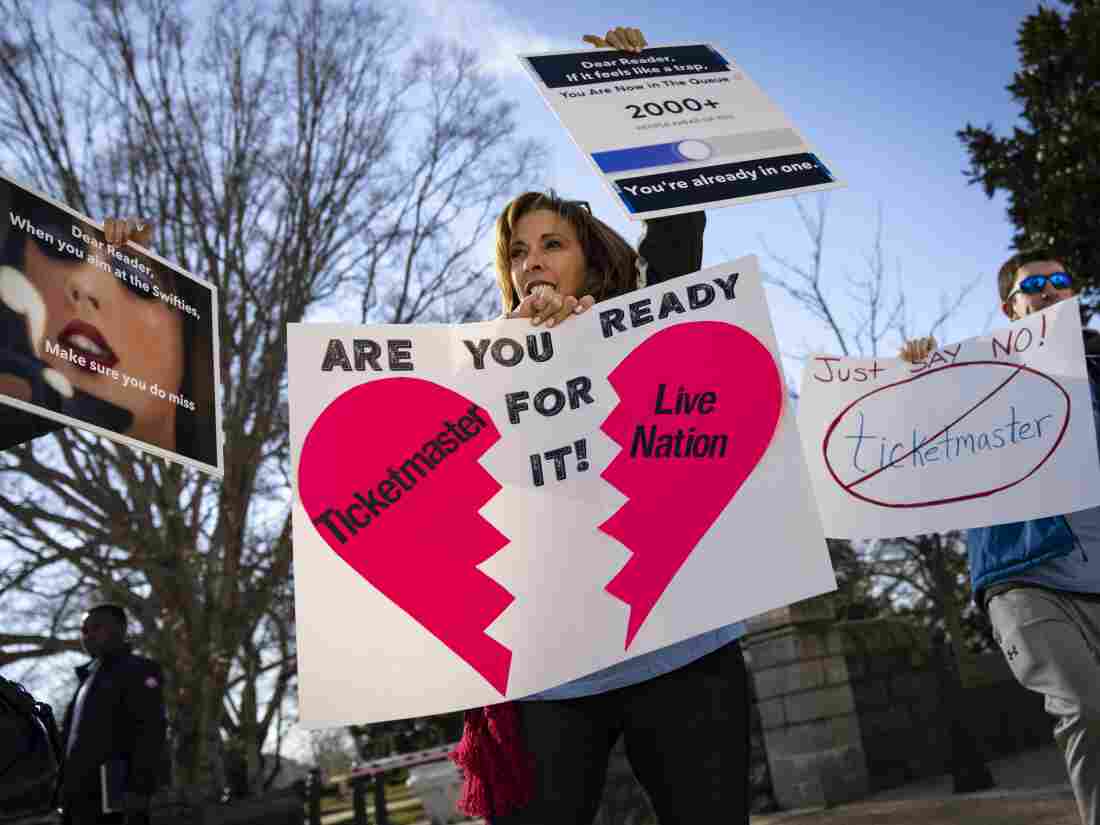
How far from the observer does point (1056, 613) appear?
117 inches

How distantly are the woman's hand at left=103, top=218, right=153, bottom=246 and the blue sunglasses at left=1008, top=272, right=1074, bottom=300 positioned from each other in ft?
9.90

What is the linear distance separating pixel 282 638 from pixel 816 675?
25.9 feet

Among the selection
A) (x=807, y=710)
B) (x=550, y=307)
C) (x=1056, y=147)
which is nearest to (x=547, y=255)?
(x=550, y=307)

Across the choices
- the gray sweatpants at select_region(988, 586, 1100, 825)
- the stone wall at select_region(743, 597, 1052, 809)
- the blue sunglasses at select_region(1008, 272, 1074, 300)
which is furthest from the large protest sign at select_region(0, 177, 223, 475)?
the stone wall at select_region(743, 597, 1052, 809)

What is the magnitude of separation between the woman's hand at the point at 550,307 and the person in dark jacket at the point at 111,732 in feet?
13.5

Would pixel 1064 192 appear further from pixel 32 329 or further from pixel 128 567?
pixel 32 329

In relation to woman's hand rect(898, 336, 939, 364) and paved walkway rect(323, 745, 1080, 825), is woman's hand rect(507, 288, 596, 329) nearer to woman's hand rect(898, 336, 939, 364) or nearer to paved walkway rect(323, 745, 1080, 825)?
woman's hand rect(898, 336, 939, 364)

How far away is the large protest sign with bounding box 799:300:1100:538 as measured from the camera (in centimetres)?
327

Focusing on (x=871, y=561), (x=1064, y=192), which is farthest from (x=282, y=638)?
(x=1064, y=192)

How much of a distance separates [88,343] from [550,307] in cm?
108

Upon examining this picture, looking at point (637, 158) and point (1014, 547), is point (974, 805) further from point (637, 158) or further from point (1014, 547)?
point (637, 158)

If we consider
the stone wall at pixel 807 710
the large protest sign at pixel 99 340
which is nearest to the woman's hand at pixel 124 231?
the large protest sign at pixel 99 340

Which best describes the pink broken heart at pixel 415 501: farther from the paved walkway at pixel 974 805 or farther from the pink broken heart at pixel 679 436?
the paved walkway at pixel 974 805

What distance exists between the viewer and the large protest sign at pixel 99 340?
2.15 meters
